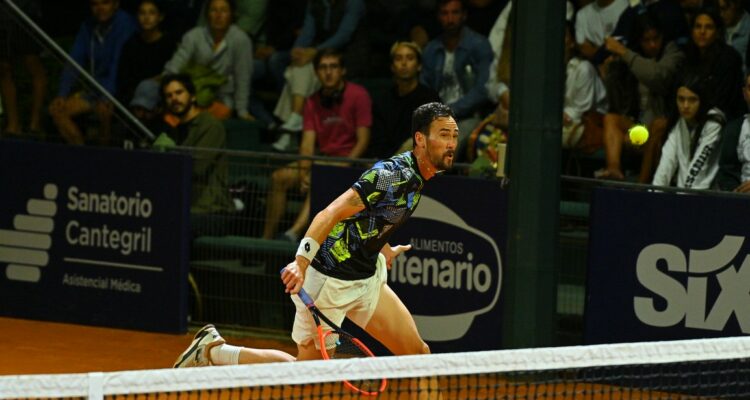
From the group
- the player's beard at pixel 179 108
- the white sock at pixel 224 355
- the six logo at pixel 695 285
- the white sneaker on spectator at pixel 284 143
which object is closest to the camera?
the white sock at pixel 224 355

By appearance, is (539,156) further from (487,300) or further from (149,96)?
(149,96)

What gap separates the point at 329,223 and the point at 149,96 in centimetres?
652

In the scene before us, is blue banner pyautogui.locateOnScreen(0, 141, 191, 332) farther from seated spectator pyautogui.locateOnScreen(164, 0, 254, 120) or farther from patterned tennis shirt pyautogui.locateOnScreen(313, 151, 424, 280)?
patterned tennis shirt pyautogui.locateOnScreen(313, 151, 424, 280)

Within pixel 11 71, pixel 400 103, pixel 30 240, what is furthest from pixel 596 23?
pixel 11 71

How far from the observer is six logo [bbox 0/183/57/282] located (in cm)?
1211

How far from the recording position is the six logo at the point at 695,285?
9375 mm

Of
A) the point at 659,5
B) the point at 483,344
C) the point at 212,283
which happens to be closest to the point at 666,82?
the point at 659,5

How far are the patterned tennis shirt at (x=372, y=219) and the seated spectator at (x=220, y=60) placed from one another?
5.79 metres

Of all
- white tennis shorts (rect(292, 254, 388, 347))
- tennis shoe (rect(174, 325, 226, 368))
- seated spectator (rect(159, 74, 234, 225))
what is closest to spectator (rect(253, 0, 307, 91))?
seated spectator (rect(159, 74, 234, 225))

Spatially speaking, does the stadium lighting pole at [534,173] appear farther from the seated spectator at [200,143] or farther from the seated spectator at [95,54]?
the seated spectator at [95,54]

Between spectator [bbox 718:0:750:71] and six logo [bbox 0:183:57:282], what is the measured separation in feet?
18.6

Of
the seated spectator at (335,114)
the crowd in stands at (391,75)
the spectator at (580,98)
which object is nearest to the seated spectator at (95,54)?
the crowd in stands at (391,75)

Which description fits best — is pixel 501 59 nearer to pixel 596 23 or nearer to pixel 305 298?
pixel 596 23

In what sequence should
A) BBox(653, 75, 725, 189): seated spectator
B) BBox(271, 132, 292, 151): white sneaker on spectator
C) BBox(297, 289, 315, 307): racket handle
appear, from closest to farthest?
BBox(297, 289, 315, 307): racket handle
BBox(653, 75, 725, 189): seated spectator
BBox(271, 132, 292, 151): white sneaker on spectator
